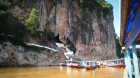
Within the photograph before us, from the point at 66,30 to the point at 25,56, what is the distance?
518 inches

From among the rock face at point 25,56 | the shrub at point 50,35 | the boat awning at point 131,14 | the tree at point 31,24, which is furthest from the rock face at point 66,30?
the boat awning at point 131,14

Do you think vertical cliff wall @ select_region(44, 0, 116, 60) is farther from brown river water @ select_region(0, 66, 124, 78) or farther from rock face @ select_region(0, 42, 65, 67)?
brown river water @ select_region(0, 66, 124, 78)

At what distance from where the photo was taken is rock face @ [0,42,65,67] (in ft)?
87.6

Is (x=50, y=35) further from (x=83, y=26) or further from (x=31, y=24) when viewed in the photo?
(x=83, y=26)

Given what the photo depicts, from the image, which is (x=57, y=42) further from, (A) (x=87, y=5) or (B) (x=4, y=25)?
(B) (x=4, y=25)

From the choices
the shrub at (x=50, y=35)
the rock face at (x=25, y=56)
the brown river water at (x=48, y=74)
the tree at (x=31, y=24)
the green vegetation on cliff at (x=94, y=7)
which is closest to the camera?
the brown river water at (x=48, y=74)

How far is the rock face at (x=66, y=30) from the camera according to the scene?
29.6 meters

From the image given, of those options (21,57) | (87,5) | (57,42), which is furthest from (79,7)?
(21,57)

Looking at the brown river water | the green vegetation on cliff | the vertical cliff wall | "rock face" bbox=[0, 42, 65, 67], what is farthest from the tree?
the green vegetation on cliff

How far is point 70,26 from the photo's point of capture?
41531 mm

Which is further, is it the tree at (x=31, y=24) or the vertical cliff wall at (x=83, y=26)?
the vertical cliff wall at (x=83, y=26)

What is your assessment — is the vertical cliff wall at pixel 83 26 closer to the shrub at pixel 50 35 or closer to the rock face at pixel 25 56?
the shrub at pixel 50 35

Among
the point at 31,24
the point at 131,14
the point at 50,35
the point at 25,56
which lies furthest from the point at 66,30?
the point at 131,14

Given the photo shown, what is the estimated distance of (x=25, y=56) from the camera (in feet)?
96.7
